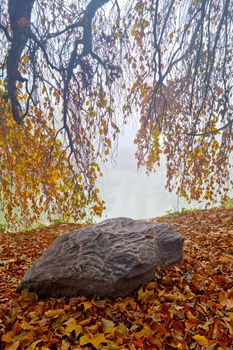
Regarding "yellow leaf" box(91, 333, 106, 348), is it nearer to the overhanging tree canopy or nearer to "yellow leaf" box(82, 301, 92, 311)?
"yellow leaf" box(82, 301, 92, 311)

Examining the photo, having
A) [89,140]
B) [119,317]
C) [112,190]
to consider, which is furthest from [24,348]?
[112,190]

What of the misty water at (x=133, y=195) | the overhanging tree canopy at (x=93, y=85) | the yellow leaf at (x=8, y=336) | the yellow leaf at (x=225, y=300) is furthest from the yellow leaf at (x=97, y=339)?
the misty water at (x=133, y=195)

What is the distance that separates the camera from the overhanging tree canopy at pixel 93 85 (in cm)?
268

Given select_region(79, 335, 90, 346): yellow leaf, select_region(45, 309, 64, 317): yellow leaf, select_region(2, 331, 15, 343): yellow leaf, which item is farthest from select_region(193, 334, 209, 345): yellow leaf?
select_region(2, 331, 15, 343): yellow leaf

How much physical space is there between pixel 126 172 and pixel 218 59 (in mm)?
33231

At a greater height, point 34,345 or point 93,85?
point 93,85

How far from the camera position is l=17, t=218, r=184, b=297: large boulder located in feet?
6.29

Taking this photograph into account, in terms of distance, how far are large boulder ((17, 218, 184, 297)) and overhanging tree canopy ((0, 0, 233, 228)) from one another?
37.9 inches

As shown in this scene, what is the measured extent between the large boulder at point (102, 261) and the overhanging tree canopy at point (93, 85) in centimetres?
96

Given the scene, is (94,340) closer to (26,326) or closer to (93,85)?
(26,326)

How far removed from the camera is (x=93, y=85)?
300 centimetres

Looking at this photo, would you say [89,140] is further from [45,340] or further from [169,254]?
[45,340]

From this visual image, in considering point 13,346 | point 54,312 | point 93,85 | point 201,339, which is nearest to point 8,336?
point 13,346

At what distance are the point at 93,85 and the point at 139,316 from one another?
2.28 metres
